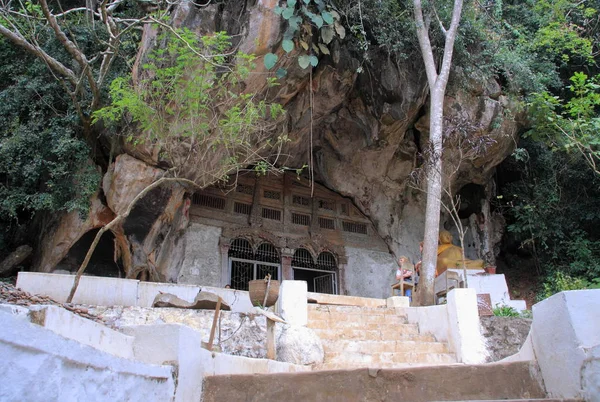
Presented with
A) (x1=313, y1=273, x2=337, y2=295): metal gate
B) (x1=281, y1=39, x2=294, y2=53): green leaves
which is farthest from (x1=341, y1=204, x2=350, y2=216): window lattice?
(x1=281, y1=39, x2=294, y2=53): green leaves

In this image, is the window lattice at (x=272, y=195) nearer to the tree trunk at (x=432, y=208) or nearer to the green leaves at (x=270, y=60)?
the green leaves at (x=270, y=60)

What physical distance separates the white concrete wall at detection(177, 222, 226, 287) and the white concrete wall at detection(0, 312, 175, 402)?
355 inches

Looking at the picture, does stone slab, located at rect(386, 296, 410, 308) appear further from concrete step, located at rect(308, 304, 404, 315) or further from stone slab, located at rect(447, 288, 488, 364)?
stone slab, located at rect(447, 288, 488, 364)

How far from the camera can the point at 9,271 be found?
10.4m

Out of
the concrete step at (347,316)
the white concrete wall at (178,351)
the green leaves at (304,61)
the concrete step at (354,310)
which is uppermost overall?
the green leaves at (304,61)

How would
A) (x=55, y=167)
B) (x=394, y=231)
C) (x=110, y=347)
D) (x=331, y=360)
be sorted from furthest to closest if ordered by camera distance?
1. (x=394, y=231)
2. (x=55, y=167)
3. (x=331, y=360)
4. (x=110, y=347)

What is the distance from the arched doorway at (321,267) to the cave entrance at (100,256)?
4.33m

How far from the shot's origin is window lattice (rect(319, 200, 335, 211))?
14.2m

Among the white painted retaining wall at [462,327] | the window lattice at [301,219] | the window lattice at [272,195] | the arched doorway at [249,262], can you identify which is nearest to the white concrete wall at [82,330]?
the white painted retaining wall at [462,327]

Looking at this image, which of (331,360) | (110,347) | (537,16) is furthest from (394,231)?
(110,347)

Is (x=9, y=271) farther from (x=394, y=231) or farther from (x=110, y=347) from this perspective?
(x=394, y=231)

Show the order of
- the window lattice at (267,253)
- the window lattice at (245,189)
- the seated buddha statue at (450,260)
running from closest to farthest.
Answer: the seated buddha statue at (450,260)
the window lattice at (267,253)
the window lattice at (245,189)

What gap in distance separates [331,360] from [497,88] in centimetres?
934

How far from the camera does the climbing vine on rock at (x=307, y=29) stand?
10.00 m
